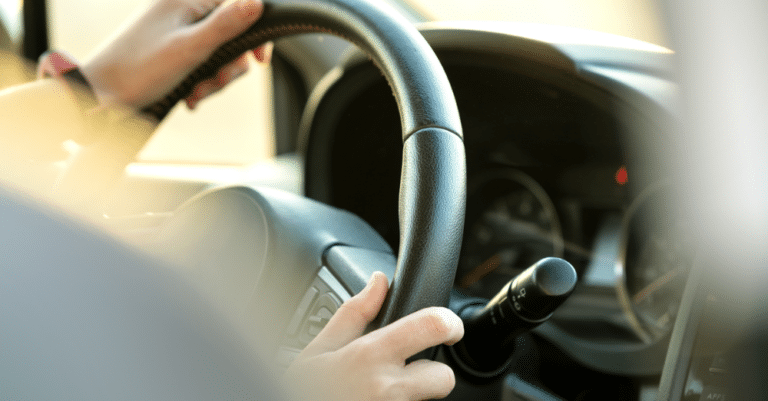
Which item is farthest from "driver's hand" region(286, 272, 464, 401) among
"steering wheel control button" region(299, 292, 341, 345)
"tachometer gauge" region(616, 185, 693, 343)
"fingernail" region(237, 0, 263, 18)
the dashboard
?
"tachometer gauge" region(616, 185, 693, 343)

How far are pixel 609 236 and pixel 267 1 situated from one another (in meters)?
1.14

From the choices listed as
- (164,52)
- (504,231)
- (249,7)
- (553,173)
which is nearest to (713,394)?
(249,7)

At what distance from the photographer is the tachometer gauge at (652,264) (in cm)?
158

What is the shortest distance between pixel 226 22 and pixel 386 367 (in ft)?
1.92

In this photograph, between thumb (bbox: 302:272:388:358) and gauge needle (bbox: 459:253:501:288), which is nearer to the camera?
thumb (bbox: 302:272:388:358)

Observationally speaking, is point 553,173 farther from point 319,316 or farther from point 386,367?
→ point 386,367

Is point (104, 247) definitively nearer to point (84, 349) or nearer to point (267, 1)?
point (84, 349)

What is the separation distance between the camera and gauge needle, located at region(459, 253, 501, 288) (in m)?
1.93

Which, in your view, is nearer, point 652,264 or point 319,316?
point 319,316

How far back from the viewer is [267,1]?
95cm

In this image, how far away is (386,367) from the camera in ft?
2.02

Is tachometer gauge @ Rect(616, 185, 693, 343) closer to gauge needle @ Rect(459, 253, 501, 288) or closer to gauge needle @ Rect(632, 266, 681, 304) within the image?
gauge needle @ Rect(632, 266, 681, 304)

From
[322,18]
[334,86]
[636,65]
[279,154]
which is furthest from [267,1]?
[279,154]

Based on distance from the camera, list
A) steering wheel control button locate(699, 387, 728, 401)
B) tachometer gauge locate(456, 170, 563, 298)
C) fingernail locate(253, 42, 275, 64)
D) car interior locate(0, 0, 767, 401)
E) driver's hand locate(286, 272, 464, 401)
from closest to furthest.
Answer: driver's hand locate(286, 272, 464, 401) < car interior locate(0, 0, 767, 401) < steering wheel control button locate(699, 387, 728, 401) < fingernail locate(253, 42, 275, 64) < tachometer gauge locate(456, 170, 563, 298)
